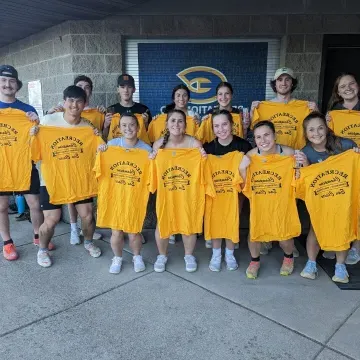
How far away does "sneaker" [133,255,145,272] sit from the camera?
3.66m

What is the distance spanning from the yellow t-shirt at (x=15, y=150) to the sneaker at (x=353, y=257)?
137 inches

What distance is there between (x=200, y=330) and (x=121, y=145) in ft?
6.02

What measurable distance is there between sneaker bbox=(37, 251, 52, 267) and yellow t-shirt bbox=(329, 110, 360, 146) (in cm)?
329

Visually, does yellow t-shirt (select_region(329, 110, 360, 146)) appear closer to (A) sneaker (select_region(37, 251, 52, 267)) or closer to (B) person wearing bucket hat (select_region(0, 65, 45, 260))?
(B) person wearing bucket hat (select_region(0, 65, 45, 260))

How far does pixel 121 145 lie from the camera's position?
11.6 feet

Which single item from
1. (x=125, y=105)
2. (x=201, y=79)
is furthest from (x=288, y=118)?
(x=125, y=105)

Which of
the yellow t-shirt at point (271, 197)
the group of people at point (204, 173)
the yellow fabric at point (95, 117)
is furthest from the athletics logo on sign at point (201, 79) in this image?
the yellow t-shirt at point (271, 197)

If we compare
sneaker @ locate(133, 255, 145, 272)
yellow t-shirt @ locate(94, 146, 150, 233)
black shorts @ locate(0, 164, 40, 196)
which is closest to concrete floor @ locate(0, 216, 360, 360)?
sneaker @ locate(133, 255, 145, 272)

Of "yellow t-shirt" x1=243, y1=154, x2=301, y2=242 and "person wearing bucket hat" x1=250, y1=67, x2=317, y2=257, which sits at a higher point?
"person wearing bucket hat" x1=250, y1=67, x2=317, y2=257

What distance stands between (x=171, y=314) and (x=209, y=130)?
6.51 feet

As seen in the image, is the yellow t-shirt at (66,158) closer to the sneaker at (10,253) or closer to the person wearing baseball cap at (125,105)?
the person wearing baseball cap at (125,105)

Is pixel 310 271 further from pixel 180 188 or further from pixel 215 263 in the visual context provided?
pixel 180 188

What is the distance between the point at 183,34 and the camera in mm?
4723

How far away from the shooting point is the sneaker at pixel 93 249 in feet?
13.2
